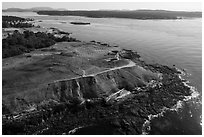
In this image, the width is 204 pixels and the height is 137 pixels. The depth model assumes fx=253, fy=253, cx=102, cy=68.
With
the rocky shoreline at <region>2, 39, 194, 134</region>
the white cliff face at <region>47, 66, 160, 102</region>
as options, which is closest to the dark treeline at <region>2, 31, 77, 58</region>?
the white cliff face at <region>47, 66, 160, 102</region>

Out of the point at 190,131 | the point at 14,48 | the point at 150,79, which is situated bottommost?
the point at 190,131

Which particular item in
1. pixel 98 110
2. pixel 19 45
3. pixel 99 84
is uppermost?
pixel 19 45

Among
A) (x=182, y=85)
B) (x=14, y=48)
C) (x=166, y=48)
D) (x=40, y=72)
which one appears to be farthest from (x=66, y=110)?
(x=166, y=48)

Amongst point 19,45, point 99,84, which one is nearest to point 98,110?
point 99,84

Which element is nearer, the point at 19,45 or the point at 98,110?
the point at 98,110

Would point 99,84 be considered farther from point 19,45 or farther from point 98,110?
point 19,45

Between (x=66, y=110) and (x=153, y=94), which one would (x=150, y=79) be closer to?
(x=153, y=94)

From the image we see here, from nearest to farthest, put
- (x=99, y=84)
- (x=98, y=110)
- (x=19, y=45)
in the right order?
(x=98, y=110), (x=99, y=84), (x=19, y=45)

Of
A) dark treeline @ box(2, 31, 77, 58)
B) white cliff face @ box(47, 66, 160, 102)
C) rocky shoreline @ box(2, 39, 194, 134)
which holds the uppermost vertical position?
dark treeline @ box(2, 31, 77, 58)

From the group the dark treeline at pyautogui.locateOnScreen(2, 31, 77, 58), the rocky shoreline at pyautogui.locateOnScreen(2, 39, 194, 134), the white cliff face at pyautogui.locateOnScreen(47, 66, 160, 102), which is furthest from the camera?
the dark treeline at pyautogui.locateOnScreen(2, 31, 77, 58)

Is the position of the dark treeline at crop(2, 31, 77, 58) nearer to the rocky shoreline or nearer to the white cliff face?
the white cliff face

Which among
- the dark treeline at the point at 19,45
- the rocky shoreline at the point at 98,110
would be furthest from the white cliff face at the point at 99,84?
the dark treeline at the point at 19,45
